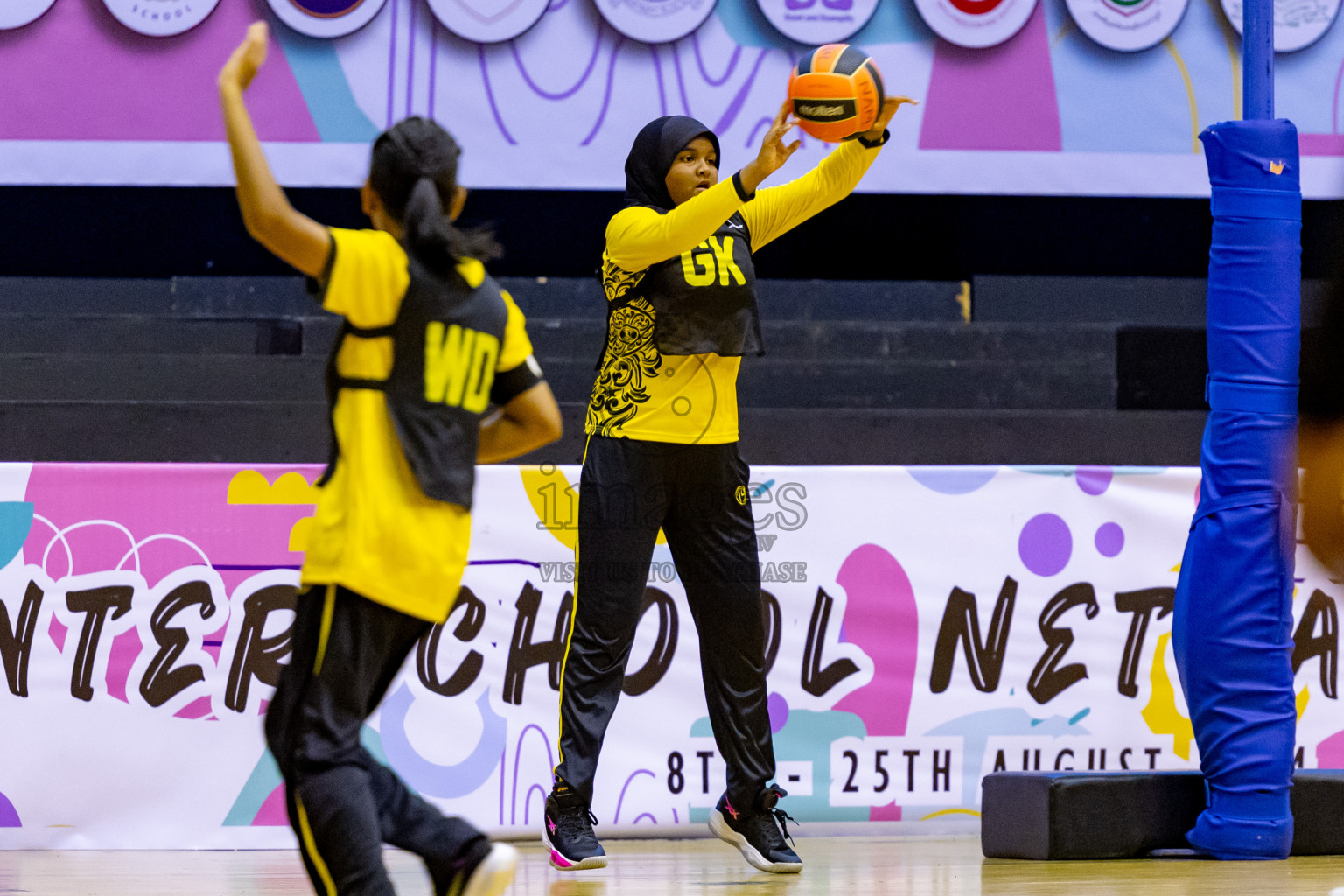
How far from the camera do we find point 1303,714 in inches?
160

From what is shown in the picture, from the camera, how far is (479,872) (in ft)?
6.66

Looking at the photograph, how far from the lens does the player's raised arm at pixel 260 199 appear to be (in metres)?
1.98

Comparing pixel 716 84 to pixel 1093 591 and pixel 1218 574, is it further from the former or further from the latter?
pixel 1218 574

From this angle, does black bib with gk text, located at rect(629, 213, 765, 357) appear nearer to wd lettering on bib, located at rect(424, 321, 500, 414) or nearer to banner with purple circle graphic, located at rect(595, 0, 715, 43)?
wd lettering on bib, located at rect(424, 321, 500, 414)

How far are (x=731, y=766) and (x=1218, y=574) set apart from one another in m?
1.21

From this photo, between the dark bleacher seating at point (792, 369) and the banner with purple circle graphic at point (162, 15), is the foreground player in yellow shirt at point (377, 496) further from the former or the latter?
the banner with purple circle graphic at point (162, 15)

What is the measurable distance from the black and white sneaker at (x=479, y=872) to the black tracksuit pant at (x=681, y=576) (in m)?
1.21

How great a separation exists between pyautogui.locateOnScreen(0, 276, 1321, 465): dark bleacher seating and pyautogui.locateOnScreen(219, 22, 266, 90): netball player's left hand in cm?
263

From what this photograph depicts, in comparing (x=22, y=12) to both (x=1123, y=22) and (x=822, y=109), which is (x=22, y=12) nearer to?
(x=822, y=109)

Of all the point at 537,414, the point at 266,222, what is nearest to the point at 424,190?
the point at 266,222

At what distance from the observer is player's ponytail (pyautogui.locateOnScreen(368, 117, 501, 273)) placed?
210 cm

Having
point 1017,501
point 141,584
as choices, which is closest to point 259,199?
point 141,584

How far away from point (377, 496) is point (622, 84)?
339 centimetres

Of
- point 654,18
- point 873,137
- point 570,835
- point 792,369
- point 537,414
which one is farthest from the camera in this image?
point 792,369
